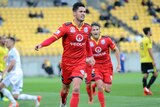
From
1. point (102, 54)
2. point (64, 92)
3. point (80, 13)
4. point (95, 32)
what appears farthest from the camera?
point (102, 54)

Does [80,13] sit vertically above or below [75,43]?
above

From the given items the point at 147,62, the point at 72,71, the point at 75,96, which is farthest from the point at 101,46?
the point at 147,62

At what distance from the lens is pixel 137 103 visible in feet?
52.5

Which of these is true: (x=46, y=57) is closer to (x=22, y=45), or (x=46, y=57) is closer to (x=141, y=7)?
(x=22, y=45)

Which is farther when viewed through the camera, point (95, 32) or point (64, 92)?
point (95, 32)

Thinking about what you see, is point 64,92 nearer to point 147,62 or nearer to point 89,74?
point 89,74

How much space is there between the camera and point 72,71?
12531 mm

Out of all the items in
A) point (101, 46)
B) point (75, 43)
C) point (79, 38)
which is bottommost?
point (101, 46)

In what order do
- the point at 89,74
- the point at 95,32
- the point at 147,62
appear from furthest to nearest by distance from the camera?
the point at 147,62 < the point at 89,74 < the point at 95,32

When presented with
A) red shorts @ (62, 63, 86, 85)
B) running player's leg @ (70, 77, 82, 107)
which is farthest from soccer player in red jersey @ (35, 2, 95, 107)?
running player's leg @ (70, 77, 82, 107)

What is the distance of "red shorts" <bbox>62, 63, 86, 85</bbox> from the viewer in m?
12.4

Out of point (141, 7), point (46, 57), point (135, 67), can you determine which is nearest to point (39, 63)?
point (46, 57)

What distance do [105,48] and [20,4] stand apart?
31.9 meters

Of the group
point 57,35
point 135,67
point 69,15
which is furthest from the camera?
point 69,15
